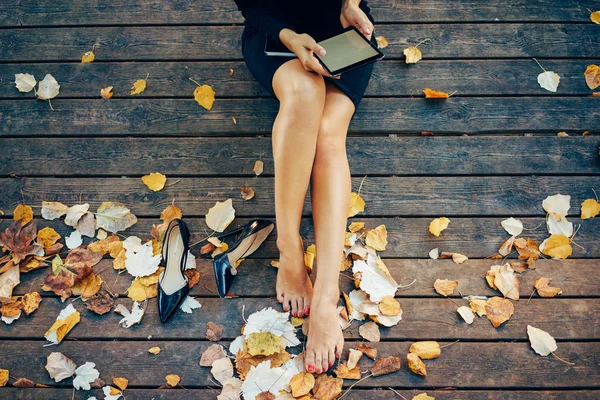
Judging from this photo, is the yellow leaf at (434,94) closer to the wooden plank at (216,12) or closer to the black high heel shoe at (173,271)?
the wooden plank at (216,12)

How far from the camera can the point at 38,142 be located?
192 centimetres

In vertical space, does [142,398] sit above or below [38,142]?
below

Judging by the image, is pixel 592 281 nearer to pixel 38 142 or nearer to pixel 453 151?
pixel 453 151

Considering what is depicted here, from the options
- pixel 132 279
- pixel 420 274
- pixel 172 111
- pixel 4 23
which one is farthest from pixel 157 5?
Result: pixel 420 274

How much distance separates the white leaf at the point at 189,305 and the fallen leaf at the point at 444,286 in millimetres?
852

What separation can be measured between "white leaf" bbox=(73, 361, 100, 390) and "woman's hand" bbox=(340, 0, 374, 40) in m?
1.43

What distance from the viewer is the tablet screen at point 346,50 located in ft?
4.51

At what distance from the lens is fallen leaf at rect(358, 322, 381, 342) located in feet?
5.15

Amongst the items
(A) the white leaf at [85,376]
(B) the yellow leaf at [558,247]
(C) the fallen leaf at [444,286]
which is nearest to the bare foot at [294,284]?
(C) the fallen leaf at [444,286]

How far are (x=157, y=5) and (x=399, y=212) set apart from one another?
145 centimetres

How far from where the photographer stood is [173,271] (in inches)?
65.2

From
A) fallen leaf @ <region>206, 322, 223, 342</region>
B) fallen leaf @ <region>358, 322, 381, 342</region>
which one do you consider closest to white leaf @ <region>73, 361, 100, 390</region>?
fallen leaf @ <region>206, 322, 223, 342</region>

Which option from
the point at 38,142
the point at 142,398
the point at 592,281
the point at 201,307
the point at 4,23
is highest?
the point at 4,23

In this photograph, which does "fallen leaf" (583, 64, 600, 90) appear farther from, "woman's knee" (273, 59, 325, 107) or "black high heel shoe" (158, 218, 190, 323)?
"black high heel shoe" (158, 218, 190, 323)
